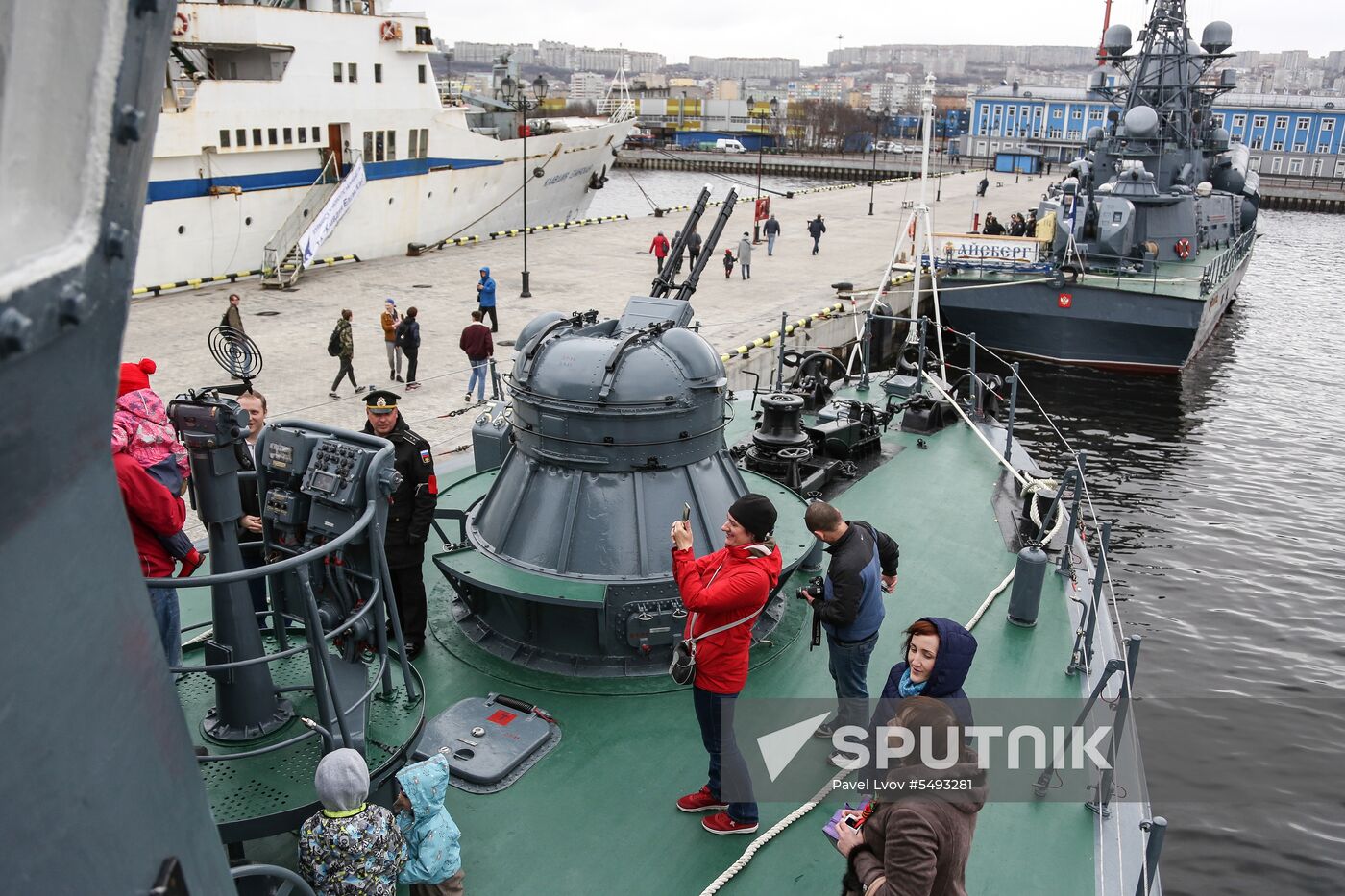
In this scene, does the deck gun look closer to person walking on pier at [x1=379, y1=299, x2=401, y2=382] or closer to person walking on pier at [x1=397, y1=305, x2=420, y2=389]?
person walking on pier at [x1=397, y1=305, x2=420, y2=389]

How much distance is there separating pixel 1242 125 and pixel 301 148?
272 feet

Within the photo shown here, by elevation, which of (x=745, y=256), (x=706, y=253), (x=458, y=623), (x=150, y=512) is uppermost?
(x=706, y=253)

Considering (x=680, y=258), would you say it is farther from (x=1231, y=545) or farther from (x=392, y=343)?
(x=1231, y=545)

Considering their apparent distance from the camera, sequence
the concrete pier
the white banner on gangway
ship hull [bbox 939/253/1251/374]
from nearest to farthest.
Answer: the concrete pier < ship hull [bbox 939/253/1251/374] < the white banner on gangway

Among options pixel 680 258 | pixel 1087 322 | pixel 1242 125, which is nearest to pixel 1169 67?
pixel 1087 322

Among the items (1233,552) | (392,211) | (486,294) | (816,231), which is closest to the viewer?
(1233,552)

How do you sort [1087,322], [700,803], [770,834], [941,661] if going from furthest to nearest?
[1087,322], [700,803], [770,834], [941,661]

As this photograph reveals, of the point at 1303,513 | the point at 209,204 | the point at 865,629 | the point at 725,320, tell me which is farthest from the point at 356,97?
the point at 865,629

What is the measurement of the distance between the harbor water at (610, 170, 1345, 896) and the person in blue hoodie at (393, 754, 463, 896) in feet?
25.7

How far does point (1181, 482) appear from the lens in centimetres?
1900

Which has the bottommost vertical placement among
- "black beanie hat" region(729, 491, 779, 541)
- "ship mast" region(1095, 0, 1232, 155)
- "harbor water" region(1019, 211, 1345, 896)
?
"harbor water" region(1019, 211, 1345, 896)

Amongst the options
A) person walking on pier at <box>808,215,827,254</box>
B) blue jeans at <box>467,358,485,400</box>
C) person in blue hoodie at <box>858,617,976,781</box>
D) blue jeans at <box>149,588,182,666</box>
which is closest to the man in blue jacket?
person in blue hoodie at <box>858,617,976,781</box>

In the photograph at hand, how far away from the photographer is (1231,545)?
16.2 metres

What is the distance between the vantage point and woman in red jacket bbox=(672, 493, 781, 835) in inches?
182
